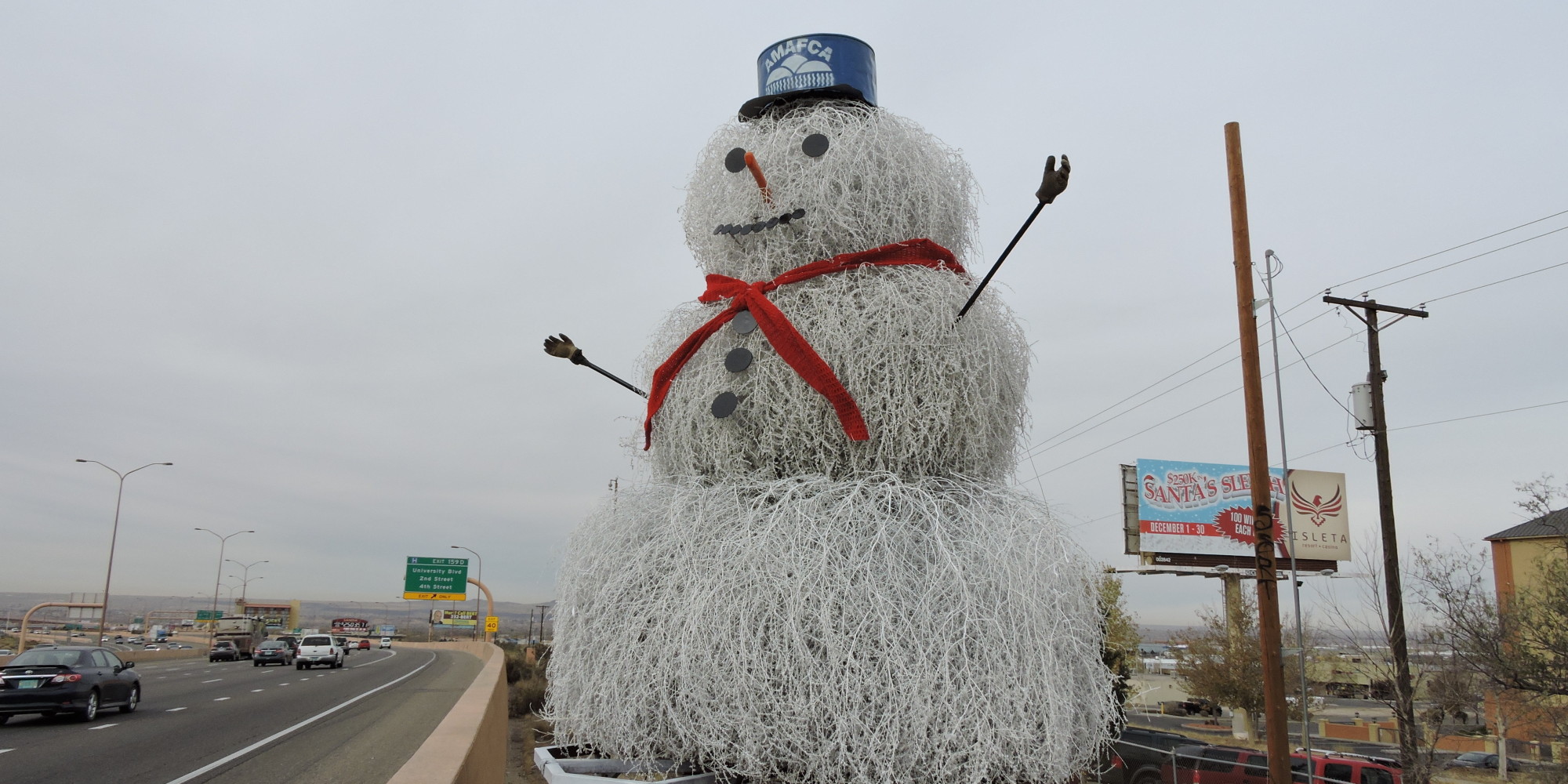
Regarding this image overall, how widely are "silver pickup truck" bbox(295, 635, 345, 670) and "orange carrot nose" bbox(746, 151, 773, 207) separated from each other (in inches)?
1177

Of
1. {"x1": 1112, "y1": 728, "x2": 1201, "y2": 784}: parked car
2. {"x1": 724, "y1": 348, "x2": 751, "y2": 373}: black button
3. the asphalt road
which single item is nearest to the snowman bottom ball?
{"x1": 724, "y1": 348, "x2": 751, "y2": 373}: black button

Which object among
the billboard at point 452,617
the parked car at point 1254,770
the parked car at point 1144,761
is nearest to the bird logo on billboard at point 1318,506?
the parked car at point 1254,770

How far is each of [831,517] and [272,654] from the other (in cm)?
3253

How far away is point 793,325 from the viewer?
12.8 feet

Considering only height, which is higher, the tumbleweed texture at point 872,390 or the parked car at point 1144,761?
the tumbleweed texture at point 872,390

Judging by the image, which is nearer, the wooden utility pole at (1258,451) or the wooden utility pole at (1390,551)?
the wooden utility pole at (1258,451)

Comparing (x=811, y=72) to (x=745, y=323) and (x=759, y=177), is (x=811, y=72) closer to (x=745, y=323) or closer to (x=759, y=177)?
(x=759, y=177)

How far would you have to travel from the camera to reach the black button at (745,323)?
156 inches

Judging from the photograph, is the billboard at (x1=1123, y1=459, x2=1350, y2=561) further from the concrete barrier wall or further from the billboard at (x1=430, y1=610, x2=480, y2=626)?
the billboard at (x1=430, y1=610, x2=480, y2=626)

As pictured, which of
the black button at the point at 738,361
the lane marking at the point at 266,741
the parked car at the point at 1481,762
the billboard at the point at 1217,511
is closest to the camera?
the black button at the point at 738,361

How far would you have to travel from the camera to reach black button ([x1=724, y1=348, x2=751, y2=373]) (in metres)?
3.88

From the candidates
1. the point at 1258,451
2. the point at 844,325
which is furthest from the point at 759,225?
the point at 1258,451

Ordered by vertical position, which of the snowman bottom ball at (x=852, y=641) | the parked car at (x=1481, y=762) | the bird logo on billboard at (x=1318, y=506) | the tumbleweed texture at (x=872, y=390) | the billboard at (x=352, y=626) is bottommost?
the billboard at (x=352, y=626)

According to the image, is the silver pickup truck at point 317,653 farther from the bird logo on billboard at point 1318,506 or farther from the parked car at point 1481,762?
the parked car at point 1481,762
